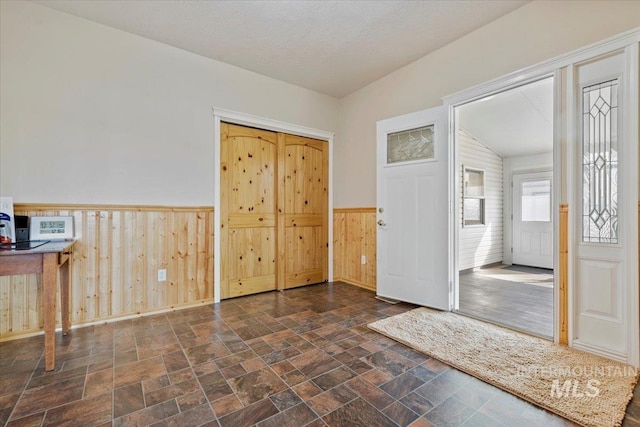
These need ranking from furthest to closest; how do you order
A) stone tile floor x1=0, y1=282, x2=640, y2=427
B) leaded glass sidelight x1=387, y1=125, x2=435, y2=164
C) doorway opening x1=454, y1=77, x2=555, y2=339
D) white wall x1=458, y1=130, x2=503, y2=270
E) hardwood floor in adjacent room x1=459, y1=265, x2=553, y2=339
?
1. white wall x1=458, y1=130, x2=503, y2=270
2. doorway opening x1=454, y1=77, x2=555, y2=339
3. leaded glass sidelight x1=387, y1=125, x2=435, y2=164
4. hardwood floor in adjacent room x1=459, y1=265, x2=553, y2=339
5. stone tile floor x1=0, y1=282, x2=640, y2=427

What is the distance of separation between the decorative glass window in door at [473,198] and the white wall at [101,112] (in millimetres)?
4134

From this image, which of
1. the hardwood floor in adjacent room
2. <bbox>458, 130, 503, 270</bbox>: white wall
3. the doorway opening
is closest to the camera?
the hardwood floor in adjacent room

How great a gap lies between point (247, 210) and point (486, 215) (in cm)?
458

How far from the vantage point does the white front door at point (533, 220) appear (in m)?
5.35

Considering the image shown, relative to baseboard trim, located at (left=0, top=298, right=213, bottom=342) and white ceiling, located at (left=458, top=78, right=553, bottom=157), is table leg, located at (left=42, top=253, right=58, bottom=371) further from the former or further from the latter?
white ceiling, located at (left=458, top=78, right=553, bottom=157)

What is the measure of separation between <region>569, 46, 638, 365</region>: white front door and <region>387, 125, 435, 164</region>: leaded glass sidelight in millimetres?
1190

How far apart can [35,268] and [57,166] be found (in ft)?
3.57

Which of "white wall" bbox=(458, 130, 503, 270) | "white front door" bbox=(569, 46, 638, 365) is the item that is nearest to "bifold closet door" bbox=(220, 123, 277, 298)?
"white front door" bbox=(569, 46, 638, 365)

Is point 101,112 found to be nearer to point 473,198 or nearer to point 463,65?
point 463,65

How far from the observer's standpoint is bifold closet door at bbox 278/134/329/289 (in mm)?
3854

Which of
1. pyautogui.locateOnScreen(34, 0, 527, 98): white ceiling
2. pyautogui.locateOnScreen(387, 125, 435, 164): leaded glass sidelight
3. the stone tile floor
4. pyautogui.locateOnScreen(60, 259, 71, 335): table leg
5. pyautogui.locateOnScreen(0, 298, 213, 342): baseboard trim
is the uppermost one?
pyautogui.locateOnScreen(34, 0, 527, 98): white ceiling

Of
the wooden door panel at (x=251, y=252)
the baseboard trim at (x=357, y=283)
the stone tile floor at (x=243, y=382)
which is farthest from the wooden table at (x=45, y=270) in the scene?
the baseboard trim at (x=357, y=283)

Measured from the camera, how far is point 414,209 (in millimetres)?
3119

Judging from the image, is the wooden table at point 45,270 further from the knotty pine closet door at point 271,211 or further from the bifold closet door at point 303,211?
the bifold closet door at point 303,211
